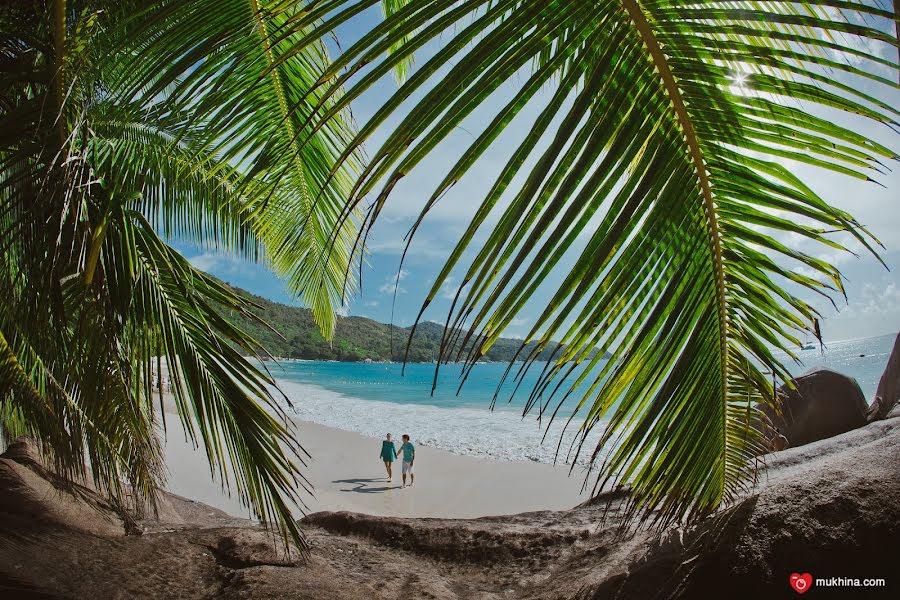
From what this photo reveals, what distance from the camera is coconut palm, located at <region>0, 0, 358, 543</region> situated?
177cm

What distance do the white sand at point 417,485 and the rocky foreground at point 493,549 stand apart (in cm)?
579

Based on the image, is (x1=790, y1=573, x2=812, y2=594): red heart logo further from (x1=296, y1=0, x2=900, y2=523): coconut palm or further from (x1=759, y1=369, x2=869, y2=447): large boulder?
(x1=759, y1=369, x2=869, y2=447): large boulder

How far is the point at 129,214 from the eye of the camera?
2.26 meters

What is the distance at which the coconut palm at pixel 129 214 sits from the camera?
1.77m

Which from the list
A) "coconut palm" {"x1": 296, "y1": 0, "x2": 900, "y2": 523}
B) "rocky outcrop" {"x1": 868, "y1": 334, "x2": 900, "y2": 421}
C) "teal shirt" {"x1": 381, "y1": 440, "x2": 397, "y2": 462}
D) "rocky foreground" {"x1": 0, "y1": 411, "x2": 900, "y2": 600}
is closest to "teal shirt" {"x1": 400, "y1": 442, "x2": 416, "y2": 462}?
"teal shirt" {"x1": 381, "y1": 440, "x2": 397, "y2": 462}

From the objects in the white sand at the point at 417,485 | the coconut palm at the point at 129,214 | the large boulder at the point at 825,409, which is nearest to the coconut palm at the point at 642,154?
the coconut palm at the point at 129,214

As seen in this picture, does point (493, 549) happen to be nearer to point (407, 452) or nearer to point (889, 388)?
point (889, 388)

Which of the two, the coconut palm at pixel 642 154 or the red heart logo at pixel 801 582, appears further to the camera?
the red heart logo at pixel 801 582

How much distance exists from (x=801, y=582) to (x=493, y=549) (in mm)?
2456

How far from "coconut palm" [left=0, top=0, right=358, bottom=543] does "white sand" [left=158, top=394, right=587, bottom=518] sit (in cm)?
703

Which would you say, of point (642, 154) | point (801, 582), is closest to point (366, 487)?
point (801, 582)

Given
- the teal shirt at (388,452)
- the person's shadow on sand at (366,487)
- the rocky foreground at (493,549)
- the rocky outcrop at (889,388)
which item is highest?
the rocky outcrop at (889,388)

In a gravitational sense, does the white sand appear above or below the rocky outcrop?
below

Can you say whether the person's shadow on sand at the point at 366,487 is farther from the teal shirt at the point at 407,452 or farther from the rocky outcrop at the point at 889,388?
the rocky outcrop at the point at 889,388
